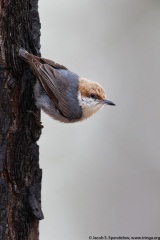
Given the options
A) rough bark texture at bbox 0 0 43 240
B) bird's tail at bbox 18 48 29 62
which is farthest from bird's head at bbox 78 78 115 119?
bird's tail at bbox 18 48 29 62

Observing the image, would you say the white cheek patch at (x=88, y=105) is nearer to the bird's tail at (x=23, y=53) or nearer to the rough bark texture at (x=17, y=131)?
the rough bark texture at (x=17, y=131)

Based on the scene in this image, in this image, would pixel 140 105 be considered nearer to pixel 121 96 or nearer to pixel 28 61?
pixel 121 96

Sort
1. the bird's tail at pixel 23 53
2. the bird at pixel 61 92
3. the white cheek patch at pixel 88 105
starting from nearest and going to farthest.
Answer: the bird's tail at pixel 23 53, the bird at pixel 61 92, the white cheek patch at pixel 88 105

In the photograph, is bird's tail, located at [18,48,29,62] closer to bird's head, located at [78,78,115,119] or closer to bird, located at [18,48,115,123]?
bird, located at [18,48,115,123]

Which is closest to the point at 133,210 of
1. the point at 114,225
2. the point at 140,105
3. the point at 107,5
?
the point at 114,225

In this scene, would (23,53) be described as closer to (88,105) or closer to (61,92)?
(61,92)

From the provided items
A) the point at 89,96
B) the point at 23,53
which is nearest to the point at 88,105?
the point at 89,96

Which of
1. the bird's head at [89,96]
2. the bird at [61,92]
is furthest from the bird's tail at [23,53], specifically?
the bird's head at [89,96]
